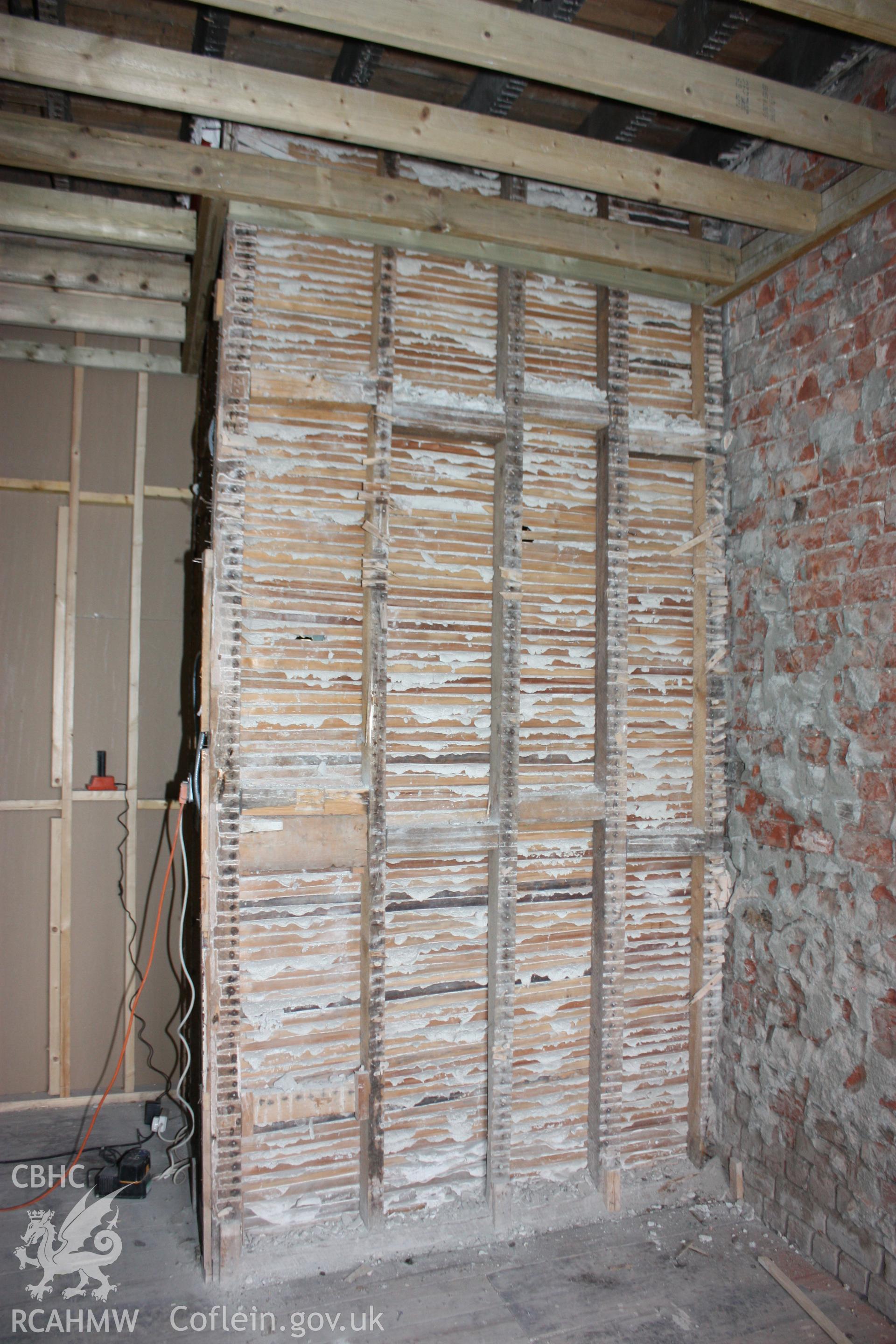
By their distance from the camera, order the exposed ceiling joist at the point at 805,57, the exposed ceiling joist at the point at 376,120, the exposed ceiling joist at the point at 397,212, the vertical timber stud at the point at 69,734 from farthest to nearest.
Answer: the vertical timber stud at the point at 69,734 < the exposed ceiling joist at the point at 805,57 < the exposed ceiling joist at the point at 397,212 < the exposed ceiling joist at the point at 376,120

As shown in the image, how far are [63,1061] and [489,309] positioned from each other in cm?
337

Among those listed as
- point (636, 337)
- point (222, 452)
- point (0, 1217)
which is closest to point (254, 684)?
point (222, 452)

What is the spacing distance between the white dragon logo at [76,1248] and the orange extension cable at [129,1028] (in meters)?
0.10

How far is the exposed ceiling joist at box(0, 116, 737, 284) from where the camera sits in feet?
7.48

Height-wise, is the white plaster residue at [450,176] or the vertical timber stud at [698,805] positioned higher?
the white plaster residue at [450,176]

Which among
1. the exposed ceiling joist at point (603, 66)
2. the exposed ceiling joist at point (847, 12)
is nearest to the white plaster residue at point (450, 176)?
the exposed ceiling joist at point (603, 66)

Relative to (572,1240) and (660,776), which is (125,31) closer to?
(660,776)

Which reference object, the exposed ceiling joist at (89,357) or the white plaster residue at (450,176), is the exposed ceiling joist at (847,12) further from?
the exposed ceiling joist at (89,357)

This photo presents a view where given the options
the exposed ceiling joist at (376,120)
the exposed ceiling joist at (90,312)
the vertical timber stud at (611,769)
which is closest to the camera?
the exposed ceiling joist at (376,120)

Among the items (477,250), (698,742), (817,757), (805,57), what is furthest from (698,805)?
(805,57)

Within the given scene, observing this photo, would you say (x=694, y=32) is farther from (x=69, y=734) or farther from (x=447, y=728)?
(x=69, y=734)

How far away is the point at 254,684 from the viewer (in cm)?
246

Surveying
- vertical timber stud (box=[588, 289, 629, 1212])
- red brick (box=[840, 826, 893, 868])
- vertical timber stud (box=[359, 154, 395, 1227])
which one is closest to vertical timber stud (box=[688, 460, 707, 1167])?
vertical timber stud (box=[588, 289, 629, 1212])

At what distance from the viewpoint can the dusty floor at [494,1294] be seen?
2184 mm
